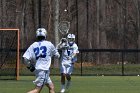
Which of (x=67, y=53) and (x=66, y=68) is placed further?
(x=67, y=53)

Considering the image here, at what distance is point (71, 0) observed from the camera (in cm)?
6688

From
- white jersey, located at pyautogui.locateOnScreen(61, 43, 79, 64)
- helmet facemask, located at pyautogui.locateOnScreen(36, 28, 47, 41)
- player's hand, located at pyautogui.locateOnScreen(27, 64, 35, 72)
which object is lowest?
player's hand, located at pyautogui.locateOnScreen(27, 64, 35, 72)

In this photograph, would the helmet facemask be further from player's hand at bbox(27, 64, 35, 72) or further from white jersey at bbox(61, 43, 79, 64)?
white jersey at bbox(61, 43, 79, 64)

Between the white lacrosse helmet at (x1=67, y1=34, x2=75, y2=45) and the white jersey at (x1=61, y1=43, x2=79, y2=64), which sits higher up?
the white lacrosse helmet at (x1=67, y1=34, x2=75, y2=45)

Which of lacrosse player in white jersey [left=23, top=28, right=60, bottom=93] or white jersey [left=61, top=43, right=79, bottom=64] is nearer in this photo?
lacrosse player in white jersey [left=23, top=28, right=60, bottom=93]

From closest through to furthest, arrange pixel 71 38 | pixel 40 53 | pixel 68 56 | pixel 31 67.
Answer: pixel 31 67 → pixel 40 53 → pixel 71 38 → pixel 68 56

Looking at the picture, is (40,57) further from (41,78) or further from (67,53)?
(67,53)

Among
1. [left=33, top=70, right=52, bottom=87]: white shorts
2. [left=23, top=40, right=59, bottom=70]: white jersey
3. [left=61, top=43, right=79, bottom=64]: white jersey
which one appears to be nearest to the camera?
[left=33, top=70, right=52, bottom=87]: white shorts

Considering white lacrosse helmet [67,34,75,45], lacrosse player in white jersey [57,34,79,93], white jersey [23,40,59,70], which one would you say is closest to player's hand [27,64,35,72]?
white jersey [23,40,59,70]

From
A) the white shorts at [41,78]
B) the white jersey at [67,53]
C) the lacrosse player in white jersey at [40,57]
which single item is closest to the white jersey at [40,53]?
the lacrosse player in white jersey at [40,57]

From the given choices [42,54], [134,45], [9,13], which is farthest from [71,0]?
[42,54]

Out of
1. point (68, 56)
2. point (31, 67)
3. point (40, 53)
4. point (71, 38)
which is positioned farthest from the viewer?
point (68, 56)

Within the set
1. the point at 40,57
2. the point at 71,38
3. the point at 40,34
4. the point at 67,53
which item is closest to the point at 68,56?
the point at 67,53

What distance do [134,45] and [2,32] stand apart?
5009cm
